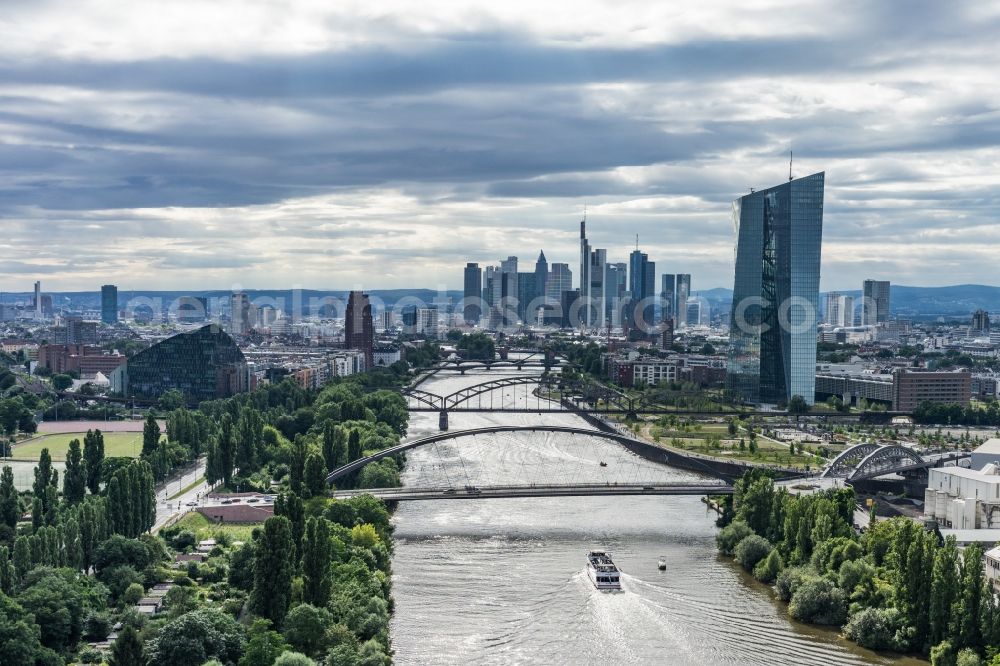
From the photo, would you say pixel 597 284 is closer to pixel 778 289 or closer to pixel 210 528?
pixel 778 289

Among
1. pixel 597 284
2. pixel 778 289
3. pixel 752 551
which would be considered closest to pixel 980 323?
pixel 597 284


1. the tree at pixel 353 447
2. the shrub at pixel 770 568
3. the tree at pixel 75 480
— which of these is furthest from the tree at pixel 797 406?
the tree at pixel 75 480

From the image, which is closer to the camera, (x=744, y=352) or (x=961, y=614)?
(x=961, y=614)

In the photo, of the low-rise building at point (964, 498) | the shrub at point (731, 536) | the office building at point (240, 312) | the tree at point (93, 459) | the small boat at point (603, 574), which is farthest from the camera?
the office building at point (240, 312)

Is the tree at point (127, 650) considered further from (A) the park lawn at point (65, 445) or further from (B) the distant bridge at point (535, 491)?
(A) the park lawn at point (65, 445)

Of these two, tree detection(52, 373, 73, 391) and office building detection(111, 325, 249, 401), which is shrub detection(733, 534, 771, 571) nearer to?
office building detection(111, 325, 249, 401)

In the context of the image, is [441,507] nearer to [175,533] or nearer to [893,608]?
[175,533]

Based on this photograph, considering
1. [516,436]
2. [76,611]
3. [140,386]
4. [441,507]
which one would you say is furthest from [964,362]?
[76,611]
